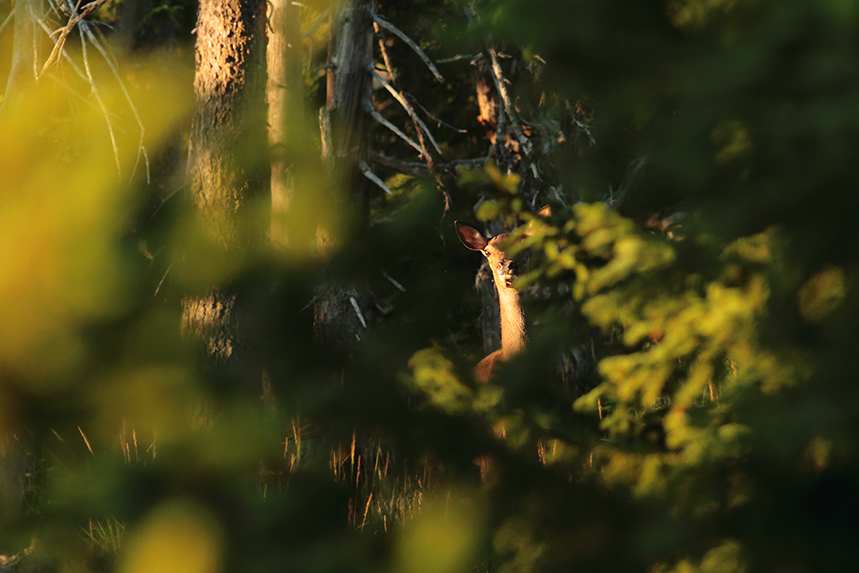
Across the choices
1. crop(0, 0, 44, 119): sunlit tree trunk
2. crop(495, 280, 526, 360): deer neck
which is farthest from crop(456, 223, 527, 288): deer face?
crop(0, 0, 44, 119): sunlit tree trunk

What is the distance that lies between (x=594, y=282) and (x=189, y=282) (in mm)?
889

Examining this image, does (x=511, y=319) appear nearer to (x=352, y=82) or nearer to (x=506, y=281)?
(x=506, y=281)

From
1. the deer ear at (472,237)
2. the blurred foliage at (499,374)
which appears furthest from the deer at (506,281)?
the blurred foliage at (499,374)

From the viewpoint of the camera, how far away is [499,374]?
156 cm

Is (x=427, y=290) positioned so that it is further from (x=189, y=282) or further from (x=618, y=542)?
(x=618, y=542)

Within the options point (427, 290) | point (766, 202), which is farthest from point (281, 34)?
point (766, 202)

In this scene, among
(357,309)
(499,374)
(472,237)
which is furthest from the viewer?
(357,309)

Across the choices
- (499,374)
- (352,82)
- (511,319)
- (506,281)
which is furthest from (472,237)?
(352,82)

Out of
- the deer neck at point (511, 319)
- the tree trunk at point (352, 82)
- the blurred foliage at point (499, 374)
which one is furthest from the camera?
the tree trunk at point (352, 82)

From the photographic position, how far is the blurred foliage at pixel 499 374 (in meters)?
1.18

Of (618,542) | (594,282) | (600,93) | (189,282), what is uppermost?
(600,93)

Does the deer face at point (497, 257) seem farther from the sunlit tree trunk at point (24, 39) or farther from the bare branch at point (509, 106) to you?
the sunlit tree trunk at point (24, 39)

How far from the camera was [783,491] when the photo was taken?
47.8 inches

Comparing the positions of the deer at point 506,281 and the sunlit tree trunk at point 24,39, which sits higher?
the sunlit tree trunk at point 24,39
